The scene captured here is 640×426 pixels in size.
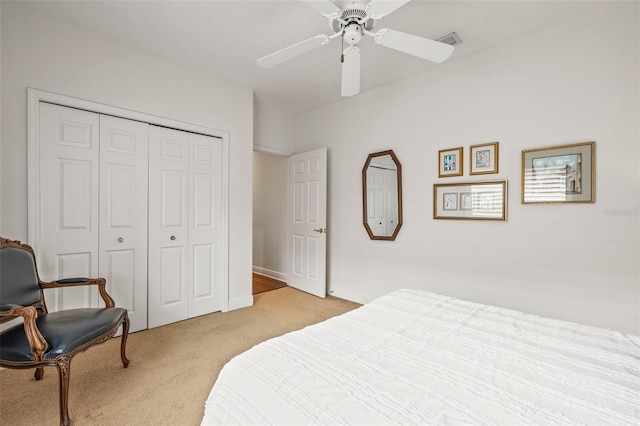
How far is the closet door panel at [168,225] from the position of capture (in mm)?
2816

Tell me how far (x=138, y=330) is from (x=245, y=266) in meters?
1.23

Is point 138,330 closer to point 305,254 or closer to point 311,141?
point 305,254

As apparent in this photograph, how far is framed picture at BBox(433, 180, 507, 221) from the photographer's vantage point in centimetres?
254

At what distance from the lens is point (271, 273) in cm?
504

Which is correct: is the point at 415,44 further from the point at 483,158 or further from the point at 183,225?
the point at 183,225

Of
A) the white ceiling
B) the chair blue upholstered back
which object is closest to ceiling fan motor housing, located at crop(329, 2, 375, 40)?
the white ceiling

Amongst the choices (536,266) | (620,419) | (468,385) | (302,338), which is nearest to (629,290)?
(536,266)

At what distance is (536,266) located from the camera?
235 cm

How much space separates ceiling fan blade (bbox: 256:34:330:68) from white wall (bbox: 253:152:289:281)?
2.77 metres

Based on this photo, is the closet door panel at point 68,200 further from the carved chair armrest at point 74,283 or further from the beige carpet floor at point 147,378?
the beige carpet floor at point 147,378

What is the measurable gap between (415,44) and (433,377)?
1.79 metres

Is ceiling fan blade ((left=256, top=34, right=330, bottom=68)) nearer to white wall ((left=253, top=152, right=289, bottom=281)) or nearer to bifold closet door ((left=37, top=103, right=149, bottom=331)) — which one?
bifold closet door ((left=37, top=103, right=149, bottom=331))

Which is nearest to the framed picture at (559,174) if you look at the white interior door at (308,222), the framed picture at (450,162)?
the framed picture at (450,162)

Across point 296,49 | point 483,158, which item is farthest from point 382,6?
point 483,158
